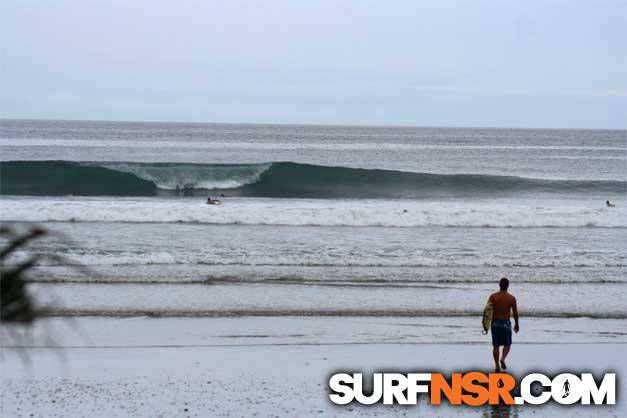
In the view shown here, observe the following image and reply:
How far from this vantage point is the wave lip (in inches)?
1359

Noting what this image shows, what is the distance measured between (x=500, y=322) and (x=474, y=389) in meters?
1.08

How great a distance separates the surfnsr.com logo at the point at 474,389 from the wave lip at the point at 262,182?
26.0 m

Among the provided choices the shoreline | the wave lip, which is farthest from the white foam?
the shoreline

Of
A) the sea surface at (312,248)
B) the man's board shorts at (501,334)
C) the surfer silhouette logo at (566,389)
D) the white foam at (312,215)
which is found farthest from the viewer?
the white foam at (312,215)

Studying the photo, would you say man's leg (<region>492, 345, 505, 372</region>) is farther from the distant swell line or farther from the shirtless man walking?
the distant swell line

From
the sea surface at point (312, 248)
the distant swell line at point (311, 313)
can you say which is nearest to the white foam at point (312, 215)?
the sea surface at point (312, 248)

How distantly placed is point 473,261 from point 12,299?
1495 cm

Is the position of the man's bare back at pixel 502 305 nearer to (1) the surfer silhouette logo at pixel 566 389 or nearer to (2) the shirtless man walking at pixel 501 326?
(2) the shirtless man walking at pixel 501 326

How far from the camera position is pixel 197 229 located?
63.5 feet

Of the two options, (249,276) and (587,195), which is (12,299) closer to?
(249,276)

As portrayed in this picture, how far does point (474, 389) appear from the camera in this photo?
7695 mm

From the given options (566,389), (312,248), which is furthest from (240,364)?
(312,248)

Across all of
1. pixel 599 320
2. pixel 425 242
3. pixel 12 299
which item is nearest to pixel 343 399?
pixel 599 320

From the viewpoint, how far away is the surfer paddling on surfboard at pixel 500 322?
834 cm
